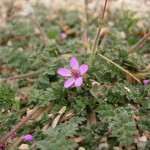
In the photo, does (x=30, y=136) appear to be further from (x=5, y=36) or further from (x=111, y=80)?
(x=5, y=36)

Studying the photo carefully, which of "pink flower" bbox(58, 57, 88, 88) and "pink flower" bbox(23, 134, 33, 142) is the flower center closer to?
"pink flower" bbox(58, 57, 88, 88)

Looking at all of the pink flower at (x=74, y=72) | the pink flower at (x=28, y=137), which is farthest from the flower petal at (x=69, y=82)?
the pink flower at (x=28, y=137)

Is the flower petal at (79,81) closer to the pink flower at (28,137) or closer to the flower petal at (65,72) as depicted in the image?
the flower petal at (65,72)

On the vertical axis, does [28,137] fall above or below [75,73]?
below

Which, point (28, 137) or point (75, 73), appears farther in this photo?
point (75, 73)

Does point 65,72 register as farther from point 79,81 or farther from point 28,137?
point 28,137

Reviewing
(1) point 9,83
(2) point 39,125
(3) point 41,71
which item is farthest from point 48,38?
(2) point 39,125

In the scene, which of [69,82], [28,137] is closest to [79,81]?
[69,82]

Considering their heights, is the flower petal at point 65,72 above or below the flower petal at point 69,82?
above
